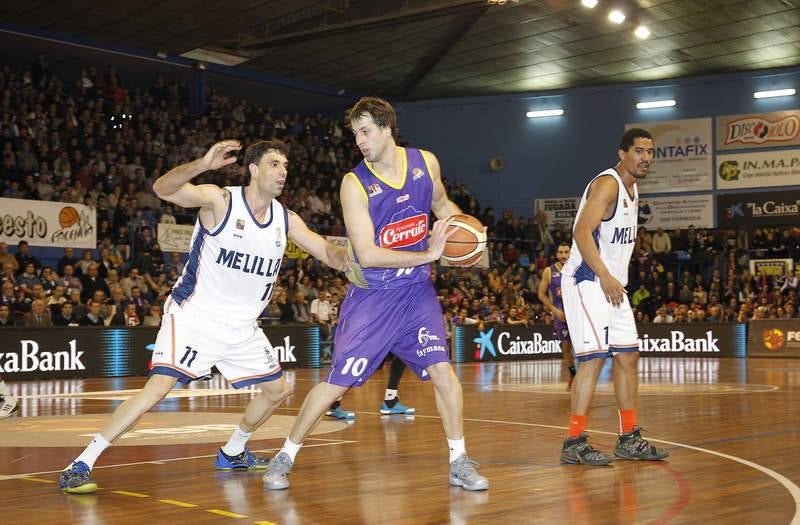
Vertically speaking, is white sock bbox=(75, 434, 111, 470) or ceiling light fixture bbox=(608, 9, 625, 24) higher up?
ceiling light fixture bbox=(608, 9, 625, 24)

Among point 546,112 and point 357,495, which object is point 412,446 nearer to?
point 357,495

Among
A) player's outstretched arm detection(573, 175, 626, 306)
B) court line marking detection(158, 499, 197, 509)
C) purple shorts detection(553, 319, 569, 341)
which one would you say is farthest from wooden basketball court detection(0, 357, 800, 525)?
purple shorts detection(553, 319, 569, 341)

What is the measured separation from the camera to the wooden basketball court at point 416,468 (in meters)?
5.18

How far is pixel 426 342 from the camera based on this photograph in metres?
5.96

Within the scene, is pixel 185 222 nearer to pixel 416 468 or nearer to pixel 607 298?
pixel 416 468

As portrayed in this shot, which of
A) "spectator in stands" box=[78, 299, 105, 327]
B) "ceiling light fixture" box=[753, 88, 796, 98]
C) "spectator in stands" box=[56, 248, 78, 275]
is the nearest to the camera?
"spectator in stands" box=[78, 299, 105, 327]

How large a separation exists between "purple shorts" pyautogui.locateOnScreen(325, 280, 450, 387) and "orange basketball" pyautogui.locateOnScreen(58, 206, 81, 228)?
49.4 ft

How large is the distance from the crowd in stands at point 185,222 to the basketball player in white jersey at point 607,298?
12.8 meters

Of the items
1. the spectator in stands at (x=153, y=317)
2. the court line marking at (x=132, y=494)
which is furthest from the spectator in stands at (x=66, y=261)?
the court line marking at (x=132, y=494)

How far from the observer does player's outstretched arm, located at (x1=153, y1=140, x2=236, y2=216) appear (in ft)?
18.6

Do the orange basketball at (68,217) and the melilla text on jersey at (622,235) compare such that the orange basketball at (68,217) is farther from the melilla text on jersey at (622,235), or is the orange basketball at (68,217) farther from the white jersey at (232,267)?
the melilla text on jersey at (622,235)

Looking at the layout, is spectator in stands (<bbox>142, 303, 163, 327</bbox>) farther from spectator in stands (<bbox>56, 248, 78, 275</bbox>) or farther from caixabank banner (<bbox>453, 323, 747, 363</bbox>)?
caixabank banner (<bbox>453, 323, 747, 363</bbox>)

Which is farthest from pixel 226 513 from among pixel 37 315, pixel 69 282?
pixel 69 282

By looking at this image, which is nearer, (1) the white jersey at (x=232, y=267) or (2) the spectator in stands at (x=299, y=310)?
(1) the white jersey at (x=232, y=267)
